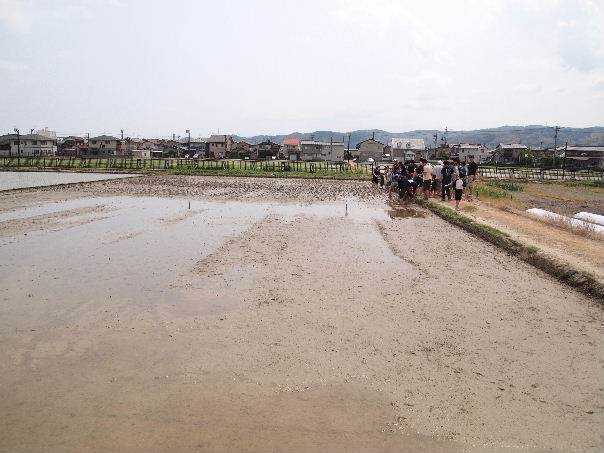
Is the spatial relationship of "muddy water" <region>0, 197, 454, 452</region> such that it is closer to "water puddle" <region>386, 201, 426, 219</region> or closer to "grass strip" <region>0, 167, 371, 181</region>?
"water puddle" <region>386, 201, 426, 219</region>

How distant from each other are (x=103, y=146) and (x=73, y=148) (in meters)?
9.06

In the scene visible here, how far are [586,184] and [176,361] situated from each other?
3888 cm

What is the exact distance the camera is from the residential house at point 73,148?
78.1 metres

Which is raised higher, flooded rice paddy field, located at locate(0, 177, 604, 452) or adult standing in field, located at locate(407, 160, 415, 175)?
adult standing in field, located at locate(407, 160, 415, 175)

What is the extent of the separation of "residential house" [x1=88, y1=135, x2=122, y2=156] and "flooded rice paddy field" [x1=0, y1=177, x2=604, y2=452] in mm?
70758

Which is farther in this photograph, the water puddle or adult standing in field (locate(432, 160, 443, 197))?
adult standing in field (locate(432, 160, 443, 197))

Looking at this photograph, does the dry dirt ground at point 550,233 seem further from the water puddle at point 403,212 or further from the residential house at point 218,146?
the residential house at point 218,146

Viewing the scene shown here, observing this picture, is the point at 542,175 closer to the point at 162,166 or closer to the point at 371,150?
the point at 162,166

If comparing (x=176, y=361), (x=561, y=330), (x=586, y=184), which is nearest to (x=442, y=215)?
(x=561, y=330)

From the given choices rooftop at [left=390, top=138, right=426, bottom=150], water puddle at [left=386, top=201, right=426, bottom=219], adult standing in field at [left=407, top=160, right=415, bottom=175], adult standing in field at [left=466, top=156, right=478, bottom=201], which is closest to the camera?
water puddle at [left=386, top=201, right=426, bottom=219]

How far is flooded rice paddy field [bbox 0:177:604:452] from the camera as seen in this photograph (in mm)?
3785

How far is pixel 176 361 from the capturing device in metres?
4.95

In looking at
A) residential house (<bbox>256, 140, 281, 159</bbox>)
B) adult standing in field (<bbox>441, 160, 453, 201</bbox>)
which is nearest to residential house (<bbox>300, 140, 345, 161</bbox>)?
residential house (<bbox>256, 140, 281, 159</bbox>)

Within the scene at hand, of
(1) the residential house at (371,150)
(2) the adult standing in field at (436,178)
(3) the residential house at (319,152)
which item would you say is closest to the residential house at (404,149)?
(1) the residential house at (371,150)
